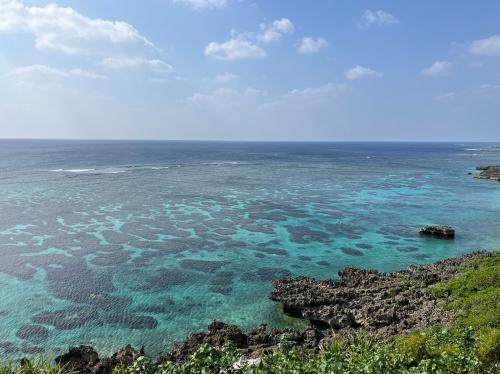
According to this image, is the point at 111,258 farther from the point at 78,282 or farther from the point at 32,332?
the point at 32,332

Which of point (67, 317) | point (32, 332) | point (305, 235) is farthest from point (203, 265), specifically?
point (32, 332)

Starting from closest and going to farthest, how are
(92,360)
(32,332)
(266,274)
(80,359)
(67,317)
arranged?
(92,360) < (80,359) < (32,332) < (67,317) < (266,274)

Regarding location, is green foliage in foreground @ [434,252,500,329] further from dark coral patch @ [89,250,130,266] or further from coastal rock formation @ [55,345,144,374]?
dark coral patch @ [89,250,130,266]

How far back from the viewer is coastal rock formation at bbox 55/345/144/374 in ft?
67.7

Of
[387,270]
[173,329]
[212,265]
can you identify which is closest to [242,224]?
[212,265]

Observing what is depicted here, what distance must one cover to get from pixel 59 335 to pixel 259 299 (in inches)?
579

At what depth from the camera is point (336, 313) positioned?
27.5 m

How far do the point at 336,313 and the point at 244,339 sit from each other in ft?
23.9

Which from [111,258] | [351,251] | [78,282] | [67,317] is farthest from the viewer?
[351,251]

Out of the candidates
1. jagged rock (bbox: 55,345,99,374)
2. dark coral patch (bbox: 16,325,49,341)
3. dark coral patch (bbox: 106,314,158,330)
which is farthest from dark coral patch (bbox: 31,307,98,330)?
jagged rock (bbox: 55,345,99,374)

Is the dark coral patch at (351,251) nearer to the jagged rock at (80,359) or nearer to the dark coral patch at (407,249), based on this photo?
the dark coral patch at (407,249)

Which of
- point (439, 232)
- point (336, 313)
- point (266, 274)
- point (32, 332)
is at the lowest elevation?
point (32, 332)

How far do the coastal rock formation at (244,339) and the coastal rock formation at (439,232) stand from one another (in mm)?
31631

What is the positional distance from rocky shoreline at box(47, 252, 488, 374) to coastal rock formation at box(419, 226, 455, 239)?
1411 cm
